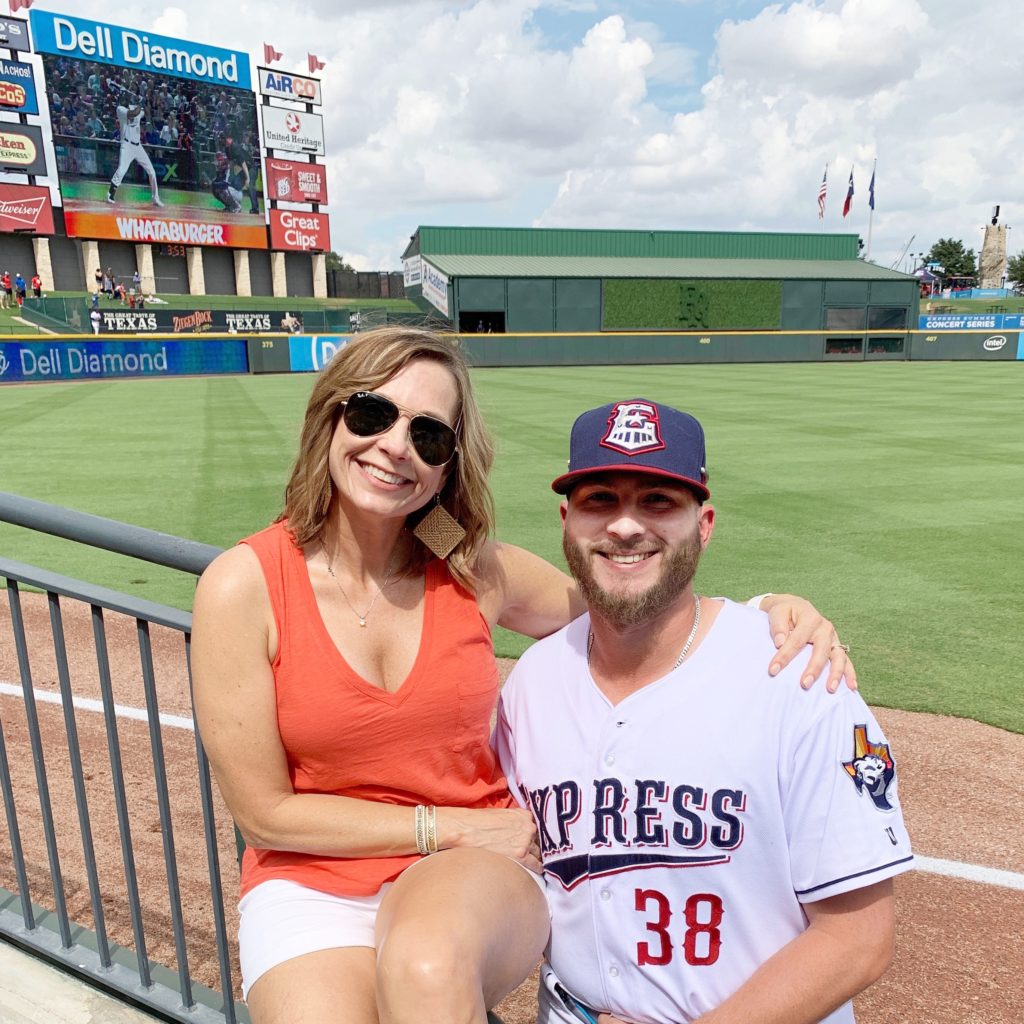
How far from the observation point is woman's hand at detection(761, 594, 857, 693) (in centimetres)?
174

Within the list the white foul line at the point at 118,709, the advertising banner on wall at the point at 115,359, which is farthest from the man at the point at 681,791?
the advertising banner on wall at the point at 115,359

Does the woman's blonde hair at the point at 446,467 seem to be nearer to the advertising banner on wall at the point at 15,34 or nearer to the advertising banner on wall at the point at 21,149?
the advertising banner on wall at the point at 21,149

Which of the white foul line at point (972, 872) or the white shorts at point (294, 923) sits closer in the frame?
the white shorts at point (294, 923)

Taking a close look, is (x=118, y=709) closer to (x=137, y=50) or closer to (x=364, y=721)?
(x=364, y=721)

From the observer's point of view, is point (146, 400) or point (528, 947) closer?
point (528, 947)

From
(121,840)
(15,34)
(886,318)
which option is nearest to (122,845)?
(121,840)

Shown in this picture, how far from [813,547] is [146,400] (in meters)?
19.1

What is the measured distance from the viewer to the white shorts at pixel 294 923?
71.9 inches

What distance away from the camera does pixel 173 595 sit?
646 cm

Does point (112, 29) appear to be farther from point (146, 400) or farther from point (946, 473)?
point (946, 473)

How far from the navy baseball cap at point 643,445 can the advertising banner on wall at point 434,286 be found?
41194 mm

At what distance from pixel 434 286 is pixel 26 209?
79.9ft

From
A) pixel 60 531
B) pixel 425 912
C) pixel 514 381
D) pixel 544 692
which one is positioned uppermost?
pixel 60 531

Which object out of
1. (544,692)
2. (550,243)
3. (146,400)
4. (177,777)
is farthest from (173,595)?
(550,243)
